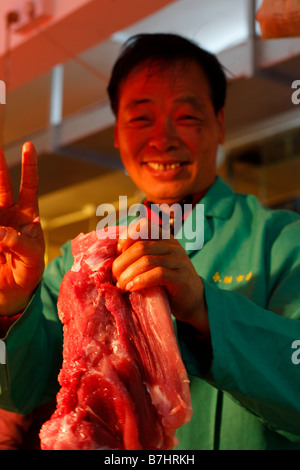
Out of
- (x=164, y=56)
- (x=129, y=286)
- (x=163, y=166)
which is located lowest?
(x=129, y=286)

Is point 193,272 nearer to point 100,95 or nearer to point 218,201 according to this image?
point 218,201

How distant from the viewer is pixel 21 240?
889 mm

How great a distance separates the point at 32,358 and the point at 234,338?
1.34ft

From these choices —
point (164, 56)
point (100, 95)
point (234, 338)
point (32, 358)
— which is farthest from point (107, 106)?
point (234, 338)

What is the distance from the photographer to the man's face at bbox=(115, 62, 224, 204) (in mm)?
1149

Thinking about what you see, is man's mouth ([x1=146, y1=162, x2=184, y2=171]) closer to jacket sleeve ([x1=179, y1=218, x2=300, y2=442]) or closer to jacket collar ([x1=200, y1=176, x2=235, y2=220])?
jacket collar ([x1=200, y1=176, x2=235, y2=220])

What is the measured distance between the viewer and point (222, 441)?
1120 mm

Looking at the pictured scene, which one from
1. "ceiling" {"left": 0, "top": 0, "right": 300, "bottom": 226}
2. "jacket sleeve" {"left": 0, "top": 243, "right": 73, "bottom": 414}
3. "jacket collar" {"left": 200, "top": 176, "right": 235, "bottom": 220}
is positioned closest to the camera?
"jacket sleeve" {"left": 0, "top": 243, "right": 73, "bottom": 414}

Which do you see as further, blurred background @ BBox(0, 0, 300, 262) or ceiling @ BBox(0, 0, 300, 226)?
ceiling @ BBox(0, 0, 300, 226)

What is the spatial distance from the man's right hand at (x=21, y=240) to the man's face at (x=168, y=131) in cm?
30

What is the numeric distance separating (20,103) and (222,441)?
3.18m
